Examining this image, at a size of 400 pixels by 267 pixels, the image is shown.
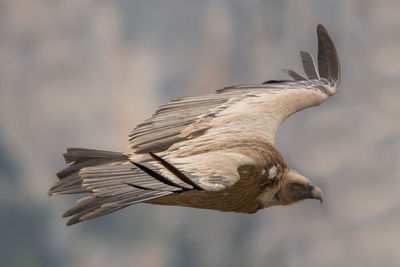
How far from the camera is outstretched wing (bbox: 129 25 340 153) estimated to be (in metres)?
9.70

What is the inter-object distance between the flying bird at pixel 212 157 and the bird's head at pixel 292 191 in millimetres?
12

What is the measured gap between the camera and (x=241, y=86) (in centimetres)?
1141

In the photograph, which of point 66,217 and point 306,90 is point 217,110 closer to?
point 306,90

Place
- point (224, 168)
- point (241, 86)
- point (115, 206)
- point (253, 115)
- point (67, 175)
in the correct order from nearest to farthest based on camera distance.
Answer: point (115, 206)
point (224, 168)
point (67, 175)
point (253, 115)
point (241, 86)

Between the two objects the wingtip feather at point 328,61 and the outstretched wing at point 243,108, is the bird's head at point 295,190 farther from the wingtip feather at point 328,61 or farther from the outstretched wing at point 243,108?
the wingtip feather at point 328,61

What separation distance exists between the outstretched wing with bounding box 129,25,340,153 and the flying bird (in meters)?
0.01

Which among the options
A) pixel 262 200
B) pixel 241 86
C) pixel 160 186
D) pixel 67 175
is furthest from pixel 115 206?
pixel 241 86

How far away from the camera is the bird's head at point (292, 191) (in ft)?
30.5

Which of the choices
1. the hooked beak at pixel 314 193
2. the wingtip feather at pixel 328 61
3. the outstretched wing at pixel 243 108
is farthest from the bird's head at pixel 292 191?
the wingtip feather at pixel 328 61

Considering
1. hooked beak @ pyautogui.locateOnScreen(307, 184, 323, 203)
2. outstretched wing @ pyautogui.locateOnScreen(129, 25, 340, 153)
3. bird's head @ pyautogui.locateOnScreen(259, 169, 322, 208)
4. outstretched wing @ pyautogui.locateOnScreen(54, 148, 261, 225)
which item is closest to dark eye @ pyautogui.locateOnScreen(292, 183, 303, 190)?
bird's head @ pyautogui.locateOnScreen(259, 169, 322, 208)

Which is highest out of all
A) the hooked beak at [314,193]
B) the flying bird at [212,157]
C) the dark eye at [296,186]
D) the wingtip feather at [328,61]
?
the wingtip feather at [328,61]

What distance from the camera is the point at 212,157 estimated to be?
792 cm

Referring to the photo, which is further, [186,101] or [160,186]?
[186,101]

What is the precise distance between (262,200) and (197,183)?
94.4 inches
